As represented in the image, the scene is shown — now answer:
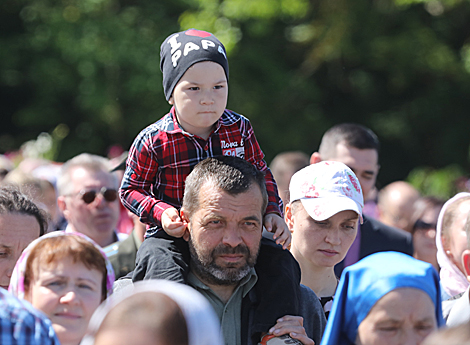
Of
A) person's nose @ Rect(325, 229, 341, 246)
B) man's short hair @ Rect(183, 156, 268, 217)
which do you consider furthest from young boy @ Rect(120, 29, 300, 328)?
person's nose @ Rect(325, 229, 341, 246)

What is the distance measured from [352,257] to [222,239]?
7.07 feet

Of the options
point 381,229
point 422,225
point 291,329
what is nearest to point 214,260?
point 291,329

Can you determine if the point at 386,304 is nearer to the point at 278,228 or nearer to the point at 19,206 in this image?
the point at 278,228

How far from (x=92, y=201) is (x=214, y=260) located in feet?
9.37

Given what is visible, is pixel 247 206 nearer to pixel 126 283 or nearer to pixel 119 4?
pixel 126 283

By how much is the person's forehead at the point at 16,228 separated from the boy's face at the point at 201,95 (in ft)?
3.25

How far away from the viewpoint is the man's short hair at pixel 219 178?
310 cm

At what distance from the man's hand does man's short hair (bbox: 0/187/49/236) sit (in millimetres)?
1400

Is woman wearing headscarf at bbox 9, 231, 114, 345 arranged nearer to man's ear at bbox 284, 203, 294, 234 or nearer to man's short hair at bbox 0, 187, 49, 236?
man's short hair at bbox 0, 187, 49, 236

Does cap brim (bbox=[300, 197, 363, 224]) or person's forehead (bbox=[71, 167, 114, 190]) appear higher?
person's forehead (bbox=[71, 167, 114, 190])

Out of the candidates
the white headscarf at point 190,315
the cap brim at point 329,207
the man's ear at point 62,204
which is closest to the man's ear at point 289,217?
the cap brim at point 329,207

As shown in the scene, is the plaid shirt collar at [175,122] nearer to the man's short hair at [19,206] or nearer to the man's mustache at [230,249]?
the man's mustache at [230,249]

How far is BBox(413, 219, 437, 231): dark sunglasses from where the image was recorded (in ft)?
18.7

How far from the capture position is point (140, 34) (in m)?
12.6
